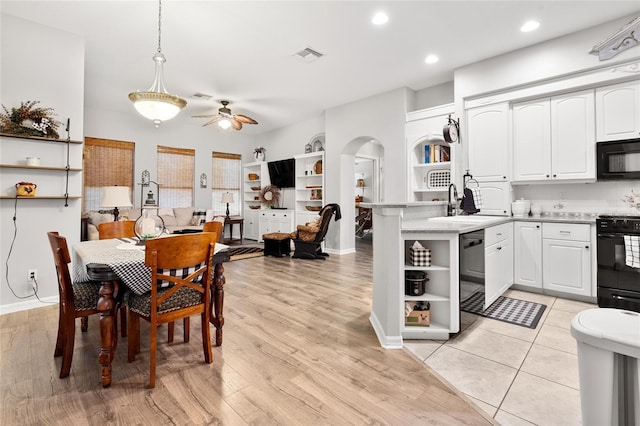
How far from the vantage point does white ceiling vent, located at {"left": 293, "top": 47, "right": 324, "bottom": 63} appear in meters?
3.99

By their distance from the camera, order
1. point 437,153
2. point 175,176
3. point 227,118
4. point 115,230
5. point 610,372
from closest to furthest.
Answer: point 610,372 → point 115,230 → point 437,153 → point 227,118 → point 175,176

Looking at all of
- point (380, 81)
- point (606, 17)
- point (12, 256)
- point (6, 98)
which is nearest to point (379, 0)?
point (380, 81)

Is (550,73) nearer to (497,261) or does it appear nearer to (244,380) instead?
(497,261)

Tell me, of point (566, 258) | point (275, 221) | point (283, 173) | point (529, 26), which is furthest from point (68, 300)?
point (283, 173)

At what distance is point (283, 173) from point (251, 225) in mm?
1997

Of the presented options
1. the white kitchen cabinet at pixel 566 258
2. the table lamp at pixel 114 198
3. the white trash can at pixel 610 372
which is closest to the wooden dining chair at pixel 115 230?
the table lamp at pixel 114 198

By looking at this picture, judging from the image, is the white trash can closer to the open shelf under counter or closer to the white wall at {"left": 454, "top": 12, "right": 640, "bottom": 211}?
the open shelf under counter

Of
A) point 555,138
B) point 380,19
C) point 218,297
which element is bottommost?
point 218,297

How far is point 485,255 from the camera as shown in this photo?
292 centimetres

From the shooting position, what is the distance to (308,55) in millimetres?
4098

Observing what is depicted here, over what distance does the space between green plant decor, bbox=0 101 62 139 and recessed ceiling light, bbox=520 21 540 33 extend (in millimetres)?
5359

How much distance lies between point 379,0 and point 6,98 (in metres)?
3.94

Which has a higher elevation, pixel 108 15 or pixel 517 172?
pixel 108 15

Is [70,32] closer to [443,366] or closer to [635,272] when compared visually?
[443,366]
